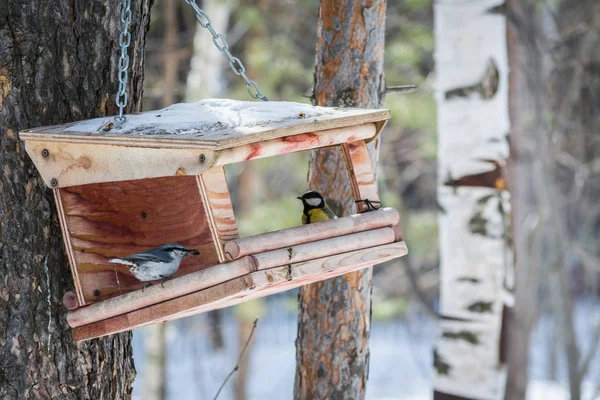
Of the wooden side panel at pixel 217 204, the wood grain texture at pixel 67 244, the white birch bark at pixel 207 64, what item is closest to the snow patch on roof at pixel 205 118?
the wooden side panel at pixel 217 204

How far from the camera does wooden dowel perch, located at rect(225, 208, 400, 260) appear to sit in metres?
1.93

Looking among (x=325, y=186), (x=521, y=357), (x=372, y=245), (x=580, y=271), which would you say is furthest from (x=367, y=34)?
(x=580, y=271)

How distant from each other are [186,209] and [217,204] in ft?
0.70

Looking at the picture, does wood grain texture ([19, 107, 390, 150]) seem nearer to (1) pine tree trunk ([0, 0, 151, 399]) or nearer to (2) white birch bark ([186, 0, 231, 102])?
(1) pine tree trunk ([0, 0, 151, 399])

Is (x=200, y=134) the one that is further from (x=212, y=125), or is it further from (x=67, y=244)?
(x=67, y=244)

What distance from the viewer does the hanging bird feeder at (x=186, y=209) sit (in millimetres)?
1938

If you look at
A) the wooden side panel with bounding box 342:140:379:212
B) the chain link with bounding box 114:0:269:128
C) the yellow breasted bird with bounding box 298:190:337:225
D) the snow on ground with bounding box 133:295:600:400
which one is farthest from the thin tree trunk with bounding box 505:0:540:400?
the snow on ground with bounding box 133:295:600:400

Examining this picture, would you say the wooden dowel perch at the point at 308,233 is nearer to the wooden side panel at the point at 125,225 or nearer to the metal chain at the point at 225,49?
the wooden side panel at the point at 125,225

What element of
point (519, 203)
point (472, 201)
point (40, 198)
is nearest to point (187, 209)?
point (40, 198)

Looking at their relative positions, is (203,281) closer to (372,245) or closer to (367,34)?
(372,245)

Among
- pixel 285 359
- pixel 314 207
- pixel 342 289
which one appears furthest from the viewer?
pixel 285 359

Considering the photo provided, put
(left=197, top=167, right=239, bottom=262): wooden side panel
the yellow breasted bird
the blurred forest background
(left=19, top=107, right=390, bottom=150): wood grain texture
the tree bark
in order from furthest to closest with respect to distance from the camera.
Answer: the blurred forest background < the tree bark < the yellow breasted bird < (left=197, top=167, right=239, bottom=262): wooden side panel < (left=19, top=107, right=390, bottom=150): wood grain texture

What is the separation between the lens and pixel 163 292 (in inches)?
77.3

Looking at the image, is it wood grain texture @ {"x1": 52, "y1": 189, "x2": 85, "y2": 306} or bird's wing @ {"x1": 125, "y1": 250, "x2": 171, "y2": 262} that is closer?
A: bird's wing @ {"x1": 125, "y1": 250, "x2": 171, "y2": 262}
